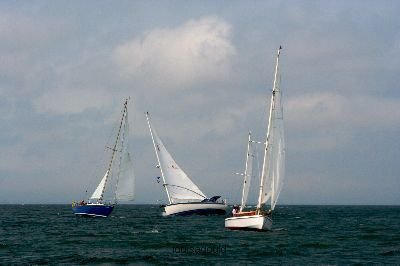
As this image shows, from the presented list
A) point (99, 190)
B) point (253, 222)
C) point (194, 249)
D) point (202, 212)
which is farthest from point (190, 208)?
point (194, 249)

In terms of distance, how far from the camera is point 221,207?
112 m

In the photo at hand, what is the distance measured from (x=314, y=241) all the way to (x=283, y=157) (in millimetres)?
8908

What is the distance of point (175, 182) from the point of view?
111688 millimetres

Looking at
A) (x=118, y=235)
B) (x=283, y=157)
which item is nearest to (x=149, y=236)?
(x=118, y=235)

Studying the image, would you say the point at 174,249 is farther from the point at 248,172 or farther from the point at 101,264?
the point at 248,172

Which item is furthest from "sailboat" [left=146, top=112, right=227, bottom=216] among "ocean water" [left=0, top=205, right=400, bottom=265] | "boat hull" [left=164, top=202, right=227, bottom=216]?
"ocean water" [left=0, top=205, right=400, bottom=265]

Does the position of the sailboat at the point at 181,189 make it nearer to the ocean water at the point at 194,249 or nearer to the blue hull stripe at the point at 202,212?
the blue hull stripe at the point at 202,212

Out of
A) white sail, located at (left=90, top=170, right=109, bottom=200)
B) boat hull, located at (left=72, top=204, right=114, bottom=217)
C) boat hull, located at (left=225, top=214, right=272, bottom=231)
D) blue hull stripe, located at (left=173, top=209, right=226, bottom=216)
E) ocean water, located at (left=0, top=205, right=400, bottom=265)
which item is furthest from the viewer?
blue hull stripe, located at (left=173, top=209, right=226, bottom=216)

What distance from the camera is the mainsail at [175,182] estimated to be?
111 metres

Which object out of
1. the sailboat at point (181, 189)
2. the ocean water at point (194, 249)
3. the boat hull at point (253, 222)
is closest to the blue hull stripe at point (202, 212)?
the sailboat at point (181, 189)

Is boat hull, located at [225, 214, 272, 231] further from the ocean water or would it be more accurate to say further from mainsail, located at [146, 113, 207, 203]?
mainsail, located at [146, 113, 207, 203]

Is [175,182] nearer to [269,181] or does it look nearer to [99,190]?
[99,190]

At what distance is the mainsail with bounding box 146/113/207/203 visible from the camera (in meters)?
111

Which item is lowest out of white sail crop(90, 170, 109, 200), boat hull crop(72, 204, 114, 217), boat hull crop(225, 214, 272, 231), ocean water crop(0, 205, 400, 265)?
ocean water crop(0, 205, 400, 265)
